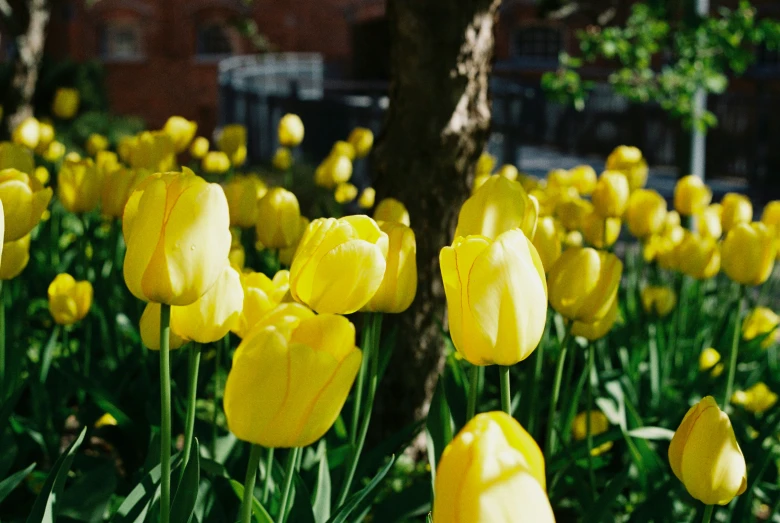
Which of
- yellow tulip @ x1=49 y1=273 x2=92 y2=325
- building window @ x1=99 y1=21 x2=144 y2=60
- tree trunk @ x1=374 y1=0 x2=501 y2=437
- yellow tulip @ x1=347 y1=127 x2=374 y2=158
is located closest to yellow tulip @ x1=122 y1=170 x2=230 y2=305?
yellow tulip @ x1=49 y1=273 x2=92 y2=325

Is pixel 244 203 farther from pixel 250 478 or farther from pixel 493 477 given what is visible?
pixel 493 477

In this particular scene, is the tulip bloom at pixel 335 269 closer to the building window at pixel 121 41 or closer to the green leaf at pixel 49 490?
the green leaf at pixel 49 490

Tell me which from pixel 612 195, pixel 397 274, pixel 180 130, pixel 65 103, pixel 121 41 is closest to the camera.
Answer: pixel 397 274

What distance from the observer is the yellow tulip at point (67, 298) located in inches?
76.5

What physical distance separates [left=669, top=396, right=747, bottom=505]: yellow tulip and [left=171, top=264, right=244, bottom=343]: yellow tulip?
0.55m

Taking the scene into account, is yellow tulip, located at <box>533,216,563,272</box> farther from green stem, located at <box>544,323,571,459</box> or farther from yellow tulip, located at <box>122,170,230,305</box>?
yellow tulip, located at <box>122,170,230,305</box>

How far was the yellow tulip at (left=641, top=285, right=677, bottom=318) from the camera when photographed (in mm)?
→ 2566

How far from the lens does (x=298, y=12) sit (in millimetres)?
17797

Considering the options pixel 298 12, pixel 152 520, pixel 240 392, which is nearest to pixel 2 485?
pixel 152 520

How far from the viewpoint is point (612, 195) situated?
2.22 m

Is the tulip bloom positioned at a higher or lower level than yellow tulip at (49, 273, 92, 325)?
higher

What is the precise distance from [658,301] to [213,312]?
174 centimetres

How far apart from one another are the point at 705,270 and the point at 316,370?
1.68m

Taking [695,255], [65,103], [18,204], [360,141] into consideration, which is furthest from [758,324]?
[65,103]
